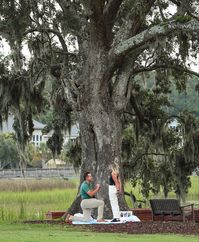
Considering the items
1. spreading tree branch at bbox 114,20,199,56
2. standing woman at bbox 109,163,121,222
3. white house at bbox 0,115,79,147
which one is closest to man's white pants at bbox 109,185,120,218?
standing woman at bbox 109,163,121,222

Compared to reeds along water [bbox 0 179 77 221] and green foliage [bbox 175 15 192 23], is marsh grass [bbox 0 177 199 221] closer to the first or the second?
reeds along water [bbox 0 179 77 221]

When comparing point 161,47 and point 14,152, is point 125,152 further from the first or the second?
point 14,152

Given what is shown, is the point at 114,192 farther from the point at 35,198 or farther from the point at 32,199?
the point at 35,198

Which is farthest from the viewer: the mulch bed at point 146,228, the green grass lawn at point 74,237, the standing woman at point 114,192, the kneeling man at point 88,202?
the standing woman at point 114,192

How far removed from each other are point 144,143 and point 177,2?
7.85 meters

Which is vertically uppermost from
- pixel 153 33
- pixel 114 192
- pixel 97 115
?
pixel 153 33

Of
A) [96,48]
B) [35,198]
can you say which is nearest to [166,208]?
[96,48]

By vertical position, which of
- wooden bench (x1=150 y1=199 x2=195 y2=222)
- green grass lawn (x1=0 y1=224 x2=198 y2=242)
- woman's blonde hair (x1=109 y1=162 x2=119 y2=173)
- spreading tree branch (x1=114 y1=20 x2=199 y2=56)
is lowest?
green grass lawn (x1=0 y1=224 x2=198 y2=242)

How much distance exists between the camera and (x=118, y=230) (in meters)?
13.9

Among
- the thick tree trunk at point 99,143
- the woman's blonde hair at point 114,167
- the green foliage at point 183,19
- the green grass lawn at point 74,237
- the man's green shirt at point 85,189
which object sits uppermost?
the green foliage at point 183,19

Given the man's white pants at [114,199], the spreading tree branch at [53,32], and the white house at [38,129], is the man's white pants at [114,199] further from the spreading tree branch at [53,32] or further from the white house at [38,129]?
the white house at [38,129]

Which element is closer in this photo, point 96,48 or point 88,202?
point 88,202

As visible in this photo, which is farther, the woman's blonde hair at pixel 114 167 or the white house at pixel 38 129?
the white house at pixel 38 129

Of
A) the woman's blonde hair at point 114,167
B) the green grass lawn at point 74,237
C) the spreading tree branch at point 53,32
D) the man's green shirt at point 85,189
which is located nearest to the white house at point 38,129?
the spreading tree branch at point 53,32
